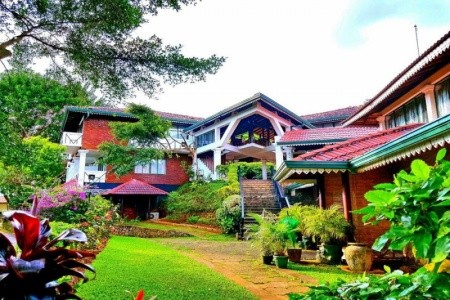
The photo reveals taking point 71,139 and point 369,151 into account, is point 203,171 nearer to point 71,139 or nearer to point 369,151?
point 71,139

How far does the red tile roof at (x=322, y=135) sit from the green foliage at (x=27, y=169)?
43.8 feet

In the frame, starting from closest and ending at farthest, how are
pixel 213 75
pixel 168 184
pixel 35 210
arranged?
pixel 35 210 → pixel 213 75 → pixel 168 184

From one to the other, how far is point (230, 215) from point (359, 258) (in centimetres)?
957

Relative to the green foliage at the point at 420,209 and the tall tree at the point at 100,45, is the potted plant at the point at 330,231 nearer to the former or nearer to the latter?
the tall tree at the point at 100,45

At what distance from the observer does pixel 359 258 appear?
6336mm

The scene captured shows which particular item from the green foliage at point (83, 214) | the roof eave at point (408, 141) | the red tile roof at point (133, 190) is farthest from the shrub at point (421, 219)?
the red tile roof at point (133, 190)

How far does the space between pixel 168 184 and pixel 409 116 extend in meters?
20.3

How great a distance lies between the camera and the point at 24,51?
25.5 ft

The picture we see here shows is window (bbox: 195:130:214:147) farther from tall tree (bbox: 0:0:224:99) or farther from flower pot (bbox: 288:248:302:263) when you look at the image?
flower pot (bbox: 288:248:302:263)

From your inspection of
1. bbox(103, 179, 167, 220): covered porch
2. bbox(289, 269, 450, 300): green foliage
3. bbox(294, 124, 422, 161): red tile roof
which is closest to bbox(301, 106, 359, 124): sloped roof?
bbox(103, 179, 167, 220): covered porch

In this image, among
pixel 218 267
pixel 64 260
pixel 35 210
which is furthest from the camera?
pixel 218 267

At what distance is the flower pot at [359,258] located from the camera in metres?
6.33

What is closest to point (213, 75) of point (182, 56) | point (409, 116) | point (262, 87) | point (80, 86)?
point (182, 56)

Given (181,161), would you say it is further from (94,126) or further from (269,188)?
(269,188)
